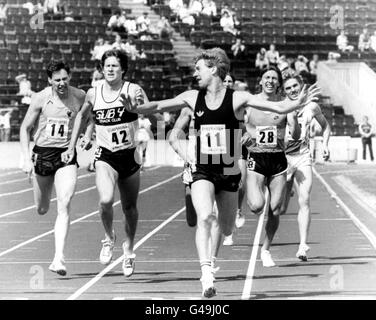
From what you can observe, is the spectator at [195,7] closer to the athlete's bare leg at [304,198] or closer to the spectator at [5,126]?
the spectator at [5,126]

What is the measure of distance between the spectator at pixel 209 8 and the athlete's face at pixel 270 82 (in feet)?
105

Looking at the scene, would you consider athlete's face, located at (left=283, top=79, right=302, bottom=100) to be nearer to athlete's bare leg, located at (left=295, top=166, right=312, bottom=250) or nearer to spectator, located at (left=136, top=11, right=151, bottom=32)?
athlete's bare leg, located at (left=295, top=166, right=312, bottom=250)

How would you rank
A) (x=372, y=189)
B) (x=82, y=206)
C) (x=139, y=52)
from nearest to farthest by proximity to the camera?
(x=82, y=206)
(x=372, y=189)
(x=139, y=52)

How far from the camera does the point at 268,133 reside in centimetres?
1261

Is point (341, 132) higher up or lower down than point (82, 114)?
lower down

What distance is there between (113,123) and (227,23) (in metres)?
32.8

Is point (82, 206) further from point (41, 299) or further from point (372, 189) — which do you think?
point (41, 299)

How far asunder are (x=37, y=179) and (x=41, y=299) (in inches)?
101

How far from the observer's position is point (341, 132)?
40.4m

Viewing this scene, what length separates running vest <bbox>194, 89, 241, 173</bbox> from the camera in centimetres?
991

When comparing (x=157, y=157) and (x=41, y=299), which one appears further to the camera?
(x=157, y=157)

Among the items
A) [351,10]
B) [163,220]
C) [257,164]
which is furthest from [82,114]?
[351,10]

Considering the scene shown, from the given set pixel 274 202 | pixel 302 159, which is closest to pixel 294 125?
pixel 302 159

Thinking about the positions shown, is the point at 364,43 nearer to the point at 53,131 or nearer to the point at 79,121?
the point at 53,131
